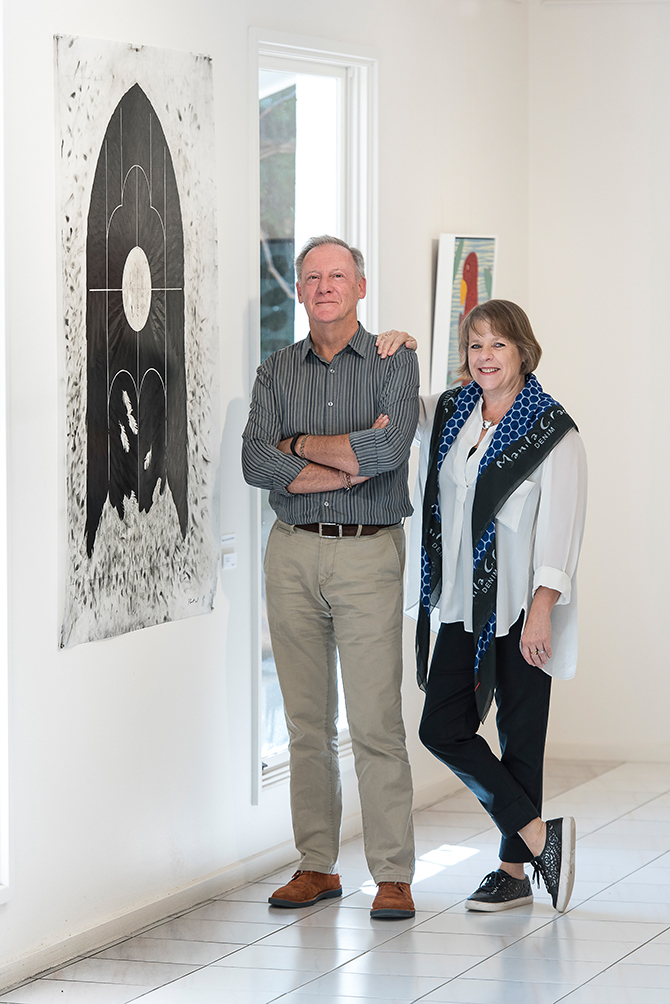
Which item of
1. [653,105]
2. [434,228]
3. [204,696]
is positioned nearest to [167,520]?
[204,696]

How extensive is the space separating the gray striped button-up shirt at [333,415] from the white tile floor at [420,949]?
3.77 ft

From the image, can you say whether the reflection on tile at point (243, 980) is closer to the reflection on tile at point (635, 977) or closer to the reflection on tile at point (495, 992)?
the reflection on tile at point (495, 992)

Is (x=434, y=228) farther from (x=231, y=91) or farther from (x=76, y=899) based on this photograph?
(x=76, y=899)

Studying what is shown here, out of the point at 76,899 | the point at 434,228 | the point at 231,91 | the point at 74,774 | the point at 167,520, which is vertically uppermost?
the point at 231,91

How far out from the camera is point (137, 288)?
3.37m

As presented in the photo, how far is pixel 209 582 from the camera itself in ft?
12.1

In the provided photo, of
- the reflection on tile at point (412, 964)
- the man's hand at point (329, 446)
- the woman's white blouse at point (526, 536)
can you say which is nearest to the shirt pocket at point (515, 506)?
the woman's white blouse at point (526, 536)

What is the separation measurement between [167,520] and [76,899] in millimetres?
1060

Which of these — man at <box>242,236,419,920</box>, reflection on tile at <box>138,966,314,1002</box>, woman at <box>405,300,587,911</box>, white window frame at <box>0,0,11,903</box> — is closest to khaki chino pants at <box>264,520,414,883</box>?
man at <box>242,236,419,920</box>

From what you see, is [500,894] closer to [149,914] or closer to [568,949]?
[568,949]

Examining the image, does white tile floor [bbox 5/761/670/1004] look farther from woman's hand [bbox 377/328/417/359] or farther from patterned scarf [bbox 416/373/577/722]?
woman's hand [bbox 377/328/417/359]

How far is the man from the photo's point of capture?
135 inches

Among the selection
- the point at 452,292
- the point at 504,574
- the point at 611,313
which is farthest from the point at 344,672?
the point at 611,313

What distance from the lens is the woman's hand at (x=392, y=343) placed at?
3451 millimetres
